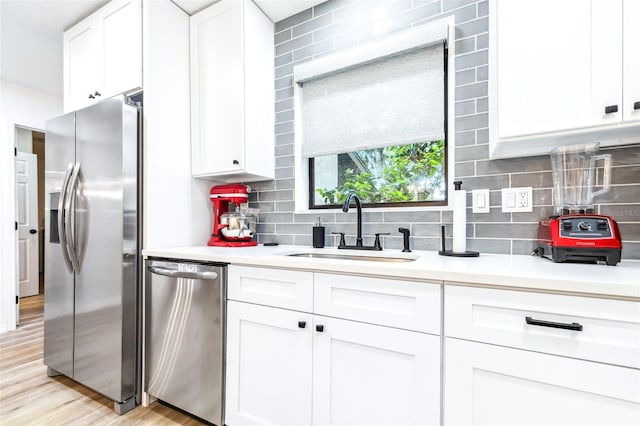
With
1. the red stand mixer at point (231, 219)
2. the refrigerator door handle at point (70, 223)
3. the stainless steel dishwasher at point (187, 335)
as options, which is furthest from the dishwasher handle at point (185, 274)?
the refrigerator door handle at point (70, 223)

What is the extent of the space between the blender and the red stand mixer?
5.37ft

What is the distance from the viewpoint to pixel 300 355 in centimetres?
128

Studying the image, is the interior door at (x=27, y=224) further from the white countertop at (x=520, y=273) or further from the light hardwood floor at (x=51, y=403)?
the white countertop at (x=520, y=273)

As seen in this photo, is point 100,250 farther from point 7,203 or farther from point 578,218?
point 578,218

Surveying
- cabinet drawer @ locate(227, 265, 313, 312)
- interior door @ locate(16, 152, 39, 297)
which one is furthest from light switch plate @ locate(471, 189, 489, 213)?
interior door @ locate(16, 152, 39, 297)

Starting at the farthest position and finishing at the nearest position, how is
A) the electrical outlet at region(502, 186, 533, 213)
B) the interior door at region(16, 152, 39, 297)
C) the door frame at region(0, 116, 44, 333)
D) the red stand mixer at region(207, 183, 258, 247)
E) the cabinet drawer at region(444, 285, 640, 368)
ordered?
1. the interior door at region(16, 152, 39, 297)
2. the door frame at region(0, 116, 44, 333)
3. the red stand mixer at region(207, 183, 258, 247)
4. the electrical outlet at region(502, 186, 533, 213)
5. the cabinet drawer at region(444, 285, 640, 368)

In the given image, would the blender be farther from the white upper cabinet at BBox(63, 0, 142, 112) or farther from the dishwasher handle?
the white upper cabinet at BBox(63, 0, 142, 112)

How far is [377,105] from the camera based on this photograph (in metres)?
1.83

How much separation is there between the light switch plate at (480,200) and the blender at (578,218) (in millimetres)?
241

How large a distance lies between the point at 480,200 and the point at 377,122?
74 cm

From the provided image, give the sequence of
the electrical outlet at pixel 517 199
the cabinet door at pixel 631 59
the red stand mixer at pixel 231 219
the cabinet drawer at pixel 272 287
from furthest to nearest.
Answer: the red stand mixer at pixel 231 219 < the electrical outlet at pixel 517 199 < the cabinet drawer at pixel 272 287 < the cabinet door at pixel 631 59

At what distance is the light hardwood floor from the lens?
1.61m

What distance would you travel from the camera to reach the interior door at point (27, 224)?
13.4ft

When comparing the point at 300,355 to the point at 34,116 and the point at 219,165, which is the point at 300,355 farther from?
the point at 34,116
